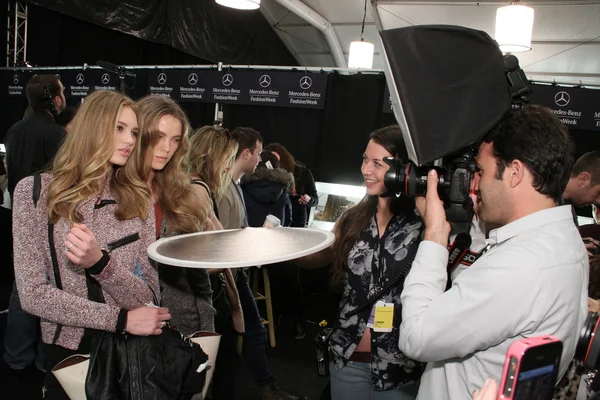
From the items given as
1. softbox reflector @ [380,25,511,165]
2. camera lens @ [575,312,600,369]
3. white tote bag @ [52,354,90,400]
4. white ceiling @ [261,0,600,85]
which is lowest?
white tote bag @ [52,354,90,400]

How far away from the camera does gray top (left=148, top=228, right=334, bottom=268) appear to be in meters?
0.99

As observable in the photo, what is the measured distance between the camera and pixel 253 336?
2838 millimetres

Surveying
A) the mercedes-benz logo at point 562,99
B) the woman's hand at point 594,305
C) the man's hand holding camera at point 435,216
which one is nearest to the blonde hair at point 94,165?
the man's hand holding camera at point 435,216

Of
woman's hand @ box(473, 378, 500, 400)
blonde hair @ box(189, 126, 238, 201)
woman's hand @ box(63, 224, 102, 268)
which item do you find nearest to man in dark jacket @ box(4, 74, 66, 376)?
blonde hair @ box(189, 126, 238, 201)

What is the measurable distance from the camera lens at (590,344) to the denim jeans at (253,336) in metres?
2.11

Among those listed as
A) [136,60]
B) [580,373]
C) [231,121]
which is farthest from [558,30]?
[580,373]

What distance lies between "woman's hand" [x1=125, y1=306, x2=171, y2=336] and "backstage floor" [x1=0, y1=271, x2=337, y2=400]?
1.60 meters

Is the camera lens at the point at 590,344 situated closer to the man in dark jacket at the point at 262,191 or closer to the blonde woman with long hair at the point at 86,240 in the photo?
the blonde woman with long hair at the point at 86,240

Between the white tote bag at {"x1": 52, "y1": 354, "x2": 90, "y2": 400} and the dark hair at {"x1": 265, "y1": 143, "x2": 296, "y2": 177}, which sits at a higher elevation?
the dark hair at {"x1": 265, "y1": 143, "x2": 296, "y2": 177}

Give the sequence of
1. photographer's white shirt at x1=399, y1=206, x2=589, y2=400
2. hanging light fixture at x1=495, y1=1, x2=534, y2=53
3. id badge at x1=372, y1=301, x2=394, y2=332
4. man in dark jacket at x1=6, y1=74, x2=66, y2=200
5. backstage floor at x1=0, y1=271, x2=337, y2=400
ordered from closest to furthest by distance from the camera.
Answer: photographer's white shirt at x1=399, y1=206, x2=589, y2=400, id badge at x1=372, y1=301, x2=394, y2=332, backstage floor at x1=0, y1=271, x2=337, y2=400, man in dark jacket at x1=6, y1=74, x2=66, y2=200, hanging light fixture at x1=495, y1=1, x2=534, y2=53

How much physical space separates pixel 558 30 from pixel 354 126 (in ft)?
15.2

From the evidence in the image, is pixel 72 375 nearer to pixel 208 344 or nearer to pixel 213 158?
pixel 208 344

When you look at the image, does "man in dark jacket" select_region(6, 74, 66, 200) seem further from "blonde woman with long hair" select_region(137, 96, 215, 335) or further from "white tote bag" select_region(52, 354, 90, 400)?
"white tote bag" select_region(52, 354, 90, 400)

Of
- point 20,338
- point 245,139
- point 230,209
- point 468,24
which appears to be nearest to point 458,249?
point 230,209
